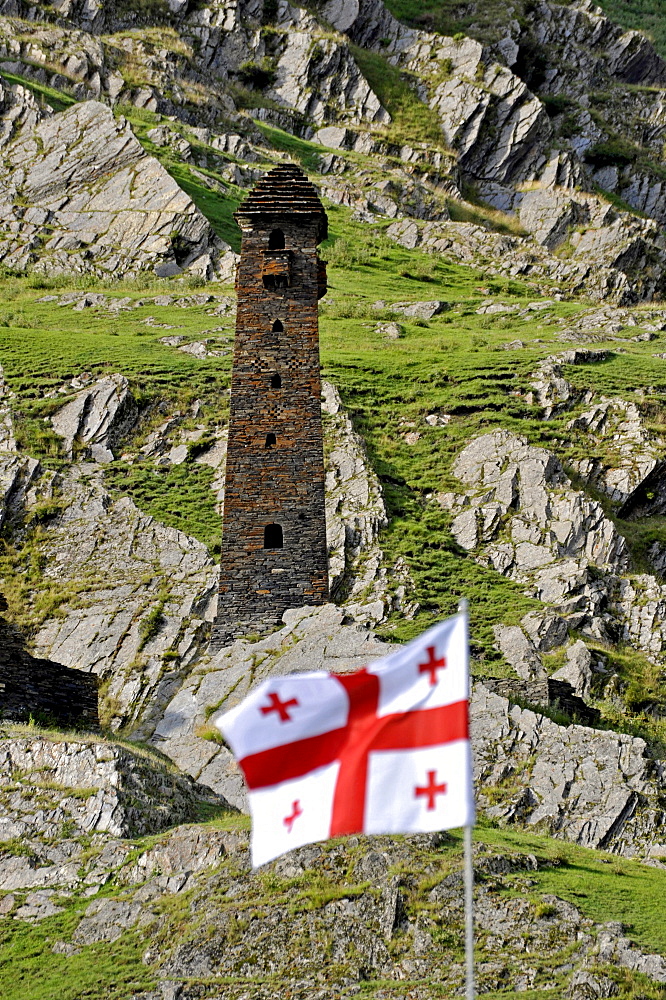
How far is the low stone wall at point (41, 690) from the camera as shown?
75.7 feet

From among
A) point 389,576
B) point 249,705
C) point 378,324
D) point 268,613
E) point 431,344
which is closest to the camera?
point 249,705

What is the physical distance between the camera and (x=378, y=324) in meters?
53.0

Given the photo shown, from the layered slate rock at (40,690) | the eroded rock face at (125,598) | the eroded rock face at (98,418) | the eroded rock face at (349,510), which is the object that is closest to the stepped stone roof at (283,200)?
the eroded rock face at (349,510)

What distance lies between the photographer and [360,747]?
9.47 m

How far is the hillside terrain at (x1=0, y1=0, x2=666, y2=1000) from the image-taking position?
15.3 meters

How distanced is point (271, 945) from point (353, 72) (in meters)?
82.7

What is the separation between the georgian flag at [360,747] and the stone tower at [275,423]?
719 inches

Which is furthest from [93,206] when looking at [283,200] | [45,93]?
[283,200]

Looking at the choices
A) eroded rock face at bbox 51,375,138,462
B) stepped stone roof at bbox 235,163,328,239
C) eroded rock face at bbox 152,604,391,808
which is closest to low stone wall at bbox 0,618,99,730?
eroded rock face at bbox 152,604,391,808

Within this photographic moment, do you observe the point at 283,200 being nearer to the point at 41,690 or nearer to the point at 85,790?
the point at 41,690

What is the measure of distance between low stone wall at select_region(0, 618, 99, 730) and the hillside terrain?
1.98ft

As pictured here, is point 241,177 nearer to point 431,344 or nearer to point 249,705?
point 431,344

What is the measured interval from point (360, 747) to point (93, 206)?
5757 centimetres

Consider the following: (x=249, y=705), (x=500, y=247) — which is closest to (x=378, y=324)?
(x=500, y=247)
